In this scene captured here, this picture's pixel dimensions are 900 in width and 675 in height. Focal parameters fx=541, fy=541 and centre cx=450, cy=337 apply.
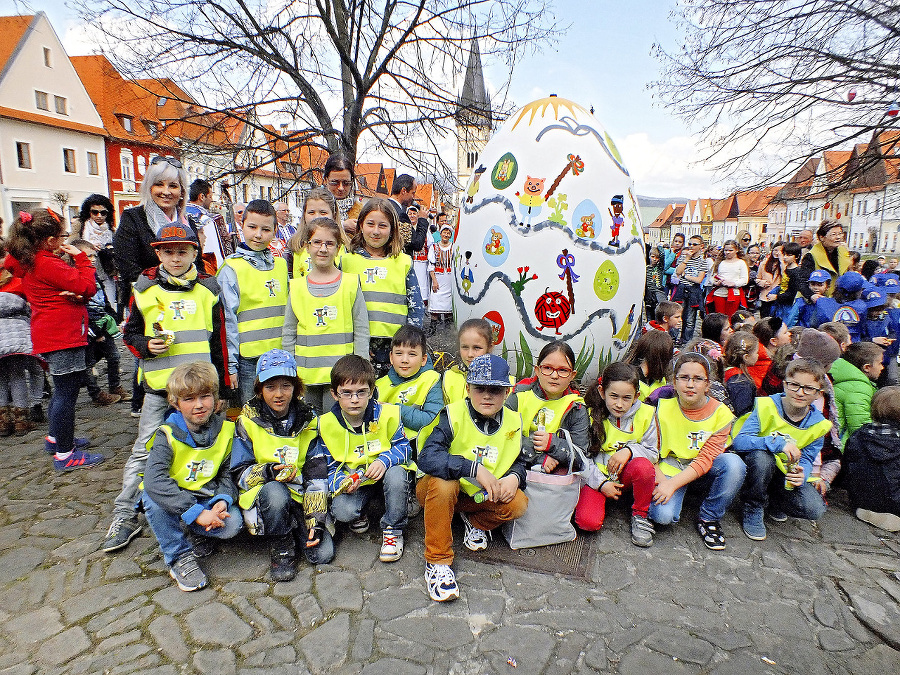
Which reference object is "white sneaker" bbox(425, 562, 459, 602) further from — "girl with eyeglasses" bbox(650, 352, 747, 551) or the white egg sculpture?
the white egg sculpture

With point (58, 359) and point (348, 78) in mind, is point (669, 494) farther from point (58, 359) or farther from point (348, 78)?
point (348, 78)

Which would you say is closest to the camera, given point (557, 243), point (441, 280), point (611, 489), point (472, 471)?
point (472, 471)

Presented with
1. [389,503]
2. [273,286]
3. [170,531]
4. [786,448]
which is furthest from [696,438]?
[170,531]

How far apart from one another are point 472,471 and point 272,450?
3.57 feet

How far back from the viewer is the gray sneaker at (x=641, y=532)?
305cm

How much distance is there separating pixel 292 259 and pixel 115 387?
3.14m

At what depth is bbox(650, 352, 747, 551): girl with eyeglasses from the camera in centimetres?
315

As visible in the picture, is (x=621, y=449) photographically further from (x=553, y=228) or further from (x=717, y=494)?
(x=553, y=228)

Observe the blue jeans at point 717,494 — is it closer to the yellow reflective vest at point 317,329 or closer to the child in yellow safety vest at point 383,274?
the child in yellow safety vest at point 383,274

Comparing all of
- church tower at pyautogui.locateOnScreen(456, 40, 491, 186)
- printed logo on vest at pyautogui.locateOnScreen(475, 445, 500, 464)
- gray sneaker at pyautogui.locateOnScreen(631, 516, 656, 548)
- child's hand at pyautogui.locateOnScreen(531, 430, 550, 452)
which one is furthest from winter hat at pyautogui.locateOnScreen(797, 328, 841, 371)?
church tower at pyautogui.locateOnScreen(456, 40, 491, 186)

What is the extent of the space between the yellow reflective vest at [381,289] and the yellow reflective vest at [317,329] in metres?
0.25

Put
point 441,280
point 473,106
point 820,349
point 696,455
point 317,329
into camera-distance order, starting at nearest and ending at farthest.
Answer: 1. point 696,455
2. point 317,329
3. point 820,349
4. point 473,106
5. point 441,280

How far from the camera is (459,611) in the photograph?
2494mm

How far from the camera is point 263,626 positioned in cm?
239
